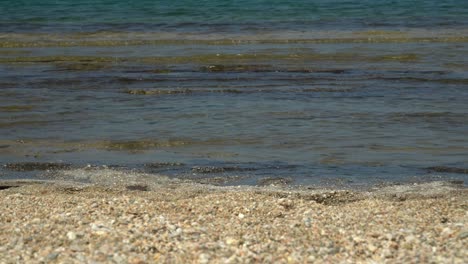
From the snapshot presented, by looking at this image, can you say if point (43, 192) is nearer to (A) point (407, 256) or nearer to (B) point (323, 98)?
(A) point (407, 256)

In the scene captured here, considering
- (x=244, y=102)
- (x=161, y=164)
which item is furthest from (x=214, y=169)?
(x=244, y=102)

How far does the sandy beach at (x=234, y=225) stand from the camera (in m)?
5.43

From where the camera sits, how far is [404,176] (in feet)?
27.5

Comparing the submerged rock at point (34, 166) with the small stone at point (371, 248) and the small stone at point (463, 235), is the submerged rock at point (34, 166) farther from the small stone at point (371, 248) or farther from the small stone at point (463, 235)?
the small stone at point (463, 235)

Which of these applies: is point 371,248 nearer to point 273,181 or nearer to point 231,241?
point 231,241

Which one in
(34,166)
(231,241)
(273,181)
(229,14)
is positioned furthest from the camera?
(229,14)

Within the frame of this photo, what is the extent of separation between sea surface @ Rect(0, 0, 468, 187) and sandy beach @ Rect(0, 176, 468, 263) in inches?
34.8

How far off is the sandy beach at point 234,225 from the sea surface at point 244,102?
34.8 inches

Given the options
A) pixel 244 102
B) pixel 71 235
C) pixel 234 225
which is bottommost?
pixel 244 102

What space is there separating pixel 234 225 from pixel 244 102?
6357 millimetres

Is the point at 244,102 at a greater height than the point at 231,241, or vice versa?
the point at 231,241

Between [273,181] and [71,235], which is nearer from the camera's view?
[71,235]

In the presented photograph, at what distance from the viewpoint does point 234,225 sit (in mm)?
6191

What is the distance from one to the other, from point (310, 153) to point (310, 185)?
4.14 ft
